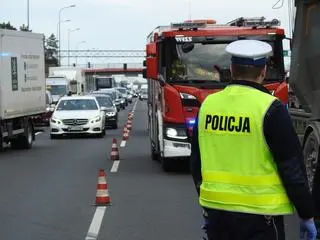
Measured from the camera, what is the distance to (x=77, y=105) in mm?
28094

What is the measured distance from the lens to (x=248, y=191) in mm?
3910

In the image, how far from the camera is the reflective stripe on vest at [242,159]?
12.8 ft

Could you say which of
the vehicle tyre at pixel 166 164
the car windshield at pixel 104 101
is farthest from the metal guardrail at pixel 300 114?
the car windshield at pixel 104 101

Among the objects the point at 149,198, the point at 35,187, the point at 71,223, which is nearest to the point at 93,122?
the point at 35,187

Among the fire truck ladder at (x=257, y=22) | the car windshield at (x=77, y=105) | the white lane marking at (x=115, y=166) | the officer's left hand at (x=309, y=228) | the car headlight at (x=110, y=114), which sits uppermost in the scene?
the fire truck ladder at (x=257, y=22)

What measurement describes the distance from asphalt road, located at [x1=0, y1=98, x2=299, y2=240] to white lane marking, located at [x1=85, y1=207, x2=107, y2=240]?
0.04 meters

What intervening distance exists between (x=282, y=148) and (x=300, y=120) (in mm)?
7009

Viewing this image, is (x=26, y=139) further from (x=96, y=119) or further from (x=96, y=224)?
(x=96, y=224)

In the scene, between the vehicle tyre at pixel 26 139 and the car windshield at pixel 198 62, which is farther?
the vehicle tyre at pixel 26 139

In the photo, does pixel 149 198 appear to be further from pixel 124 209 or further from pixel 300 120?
pixel 300 120

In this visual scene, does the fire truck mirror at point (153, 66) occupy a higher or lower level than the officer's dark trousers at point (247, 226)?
higher

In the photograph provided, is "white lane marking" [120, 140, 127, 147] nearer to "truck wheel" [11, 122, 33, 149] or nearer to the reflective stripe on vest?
"truck wheel" [11, 122, 33, 149]

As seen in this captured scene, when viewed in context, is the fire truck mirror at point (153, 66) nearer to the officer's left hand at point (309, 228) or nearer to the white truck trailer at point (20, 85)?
the white truck trailer at point (20, 85)

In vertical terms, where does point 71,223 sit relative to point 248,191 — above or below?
below
